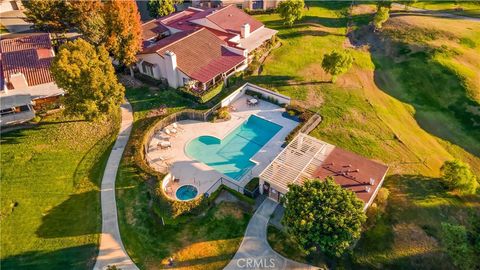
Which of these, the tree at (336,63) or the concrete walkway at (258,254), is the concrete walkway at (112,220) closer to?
the concrete walkway at (258,254)

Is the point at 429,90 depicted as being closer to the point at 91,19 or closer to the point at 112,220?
the point at 112,220

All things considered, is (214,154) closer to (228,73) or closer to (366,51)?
(228,73)

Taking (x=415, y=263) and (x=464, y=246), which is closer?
(x=464, y=246)

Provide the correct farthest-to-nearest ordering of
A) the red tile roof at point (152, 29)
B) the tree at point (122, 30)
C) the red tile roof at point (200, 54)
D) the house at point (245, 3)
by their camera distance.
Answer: the house at point (245, 3), the red tile roof at point (152, 29), the red tile roof at point (200, 54), the tree at point (122, 30)

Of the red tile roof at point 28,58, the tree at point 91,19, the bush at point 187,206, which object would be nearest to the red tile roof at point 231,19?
the tree at point 91,19

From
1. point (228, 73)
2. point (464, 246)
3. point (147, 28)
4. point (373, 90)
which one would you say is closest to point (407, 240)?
point (464, 246)

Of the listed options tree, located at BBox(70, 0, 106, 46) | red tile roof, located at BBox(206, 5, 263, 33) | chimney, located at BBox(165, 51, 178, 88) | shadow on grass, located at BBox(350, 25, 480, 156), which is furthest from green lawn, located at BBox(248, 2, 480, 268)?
tree, located at BBox(70, 0, 106, 46)

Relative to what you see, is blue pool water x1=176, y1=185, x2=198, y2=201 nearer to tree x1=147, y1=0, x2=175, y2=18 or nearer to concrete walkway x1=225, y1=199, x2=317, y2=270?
concrete walkway x1=225, y1=199, x2=317, y2=270

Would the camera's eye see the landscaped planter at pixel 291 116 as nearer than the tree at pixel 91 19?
No
